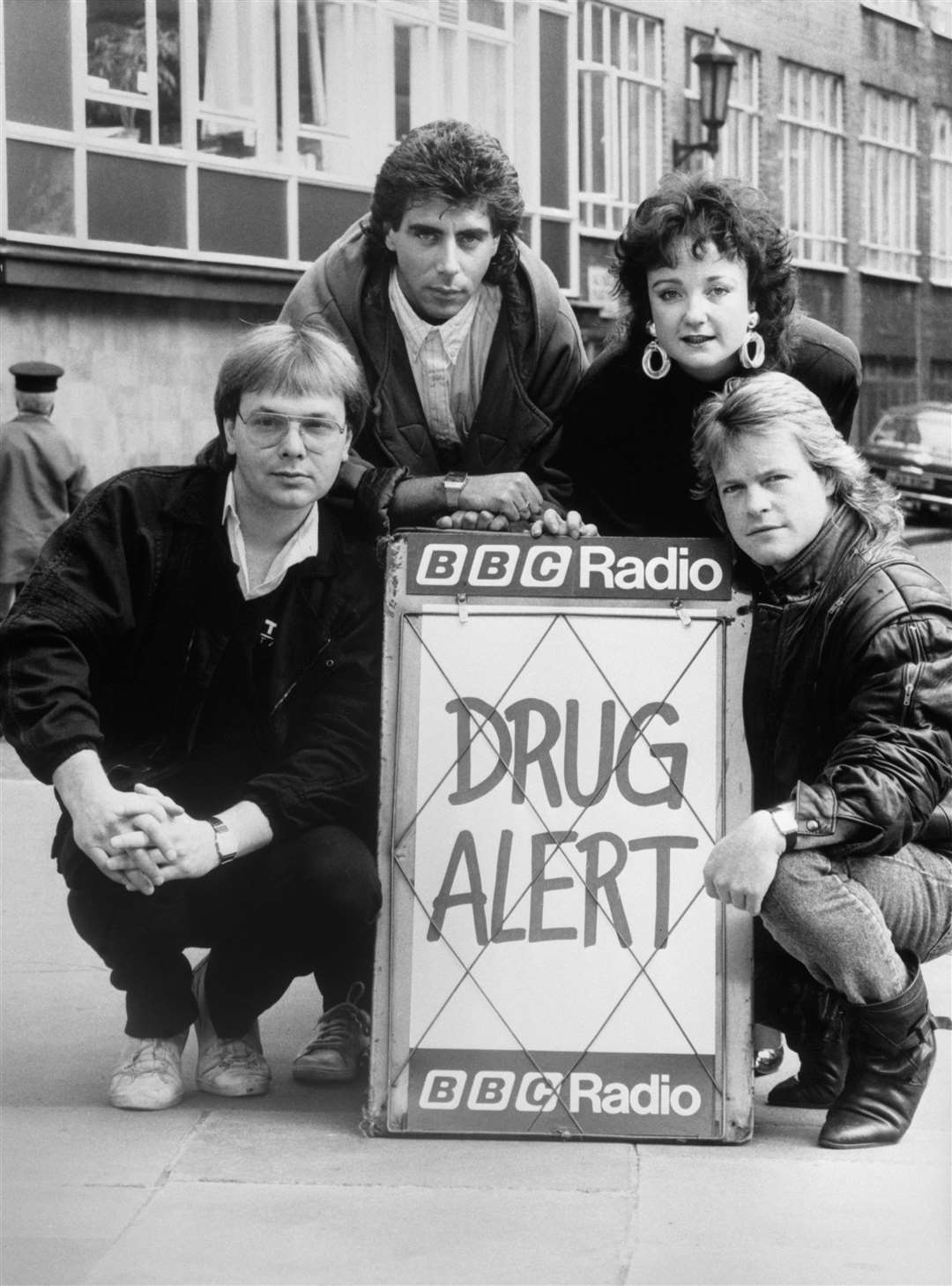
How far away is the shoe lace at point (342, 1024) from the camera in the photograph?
4.38m

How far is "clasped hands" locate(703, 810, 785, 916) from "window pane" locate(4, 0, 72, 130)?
1263 cm

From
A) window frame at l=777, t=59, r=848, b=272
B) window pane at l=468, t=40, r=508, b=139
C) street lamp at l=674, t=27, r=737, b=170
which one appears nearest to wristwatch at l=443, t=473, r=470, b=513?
street lamp at l=674, t=27, r=737, b=170

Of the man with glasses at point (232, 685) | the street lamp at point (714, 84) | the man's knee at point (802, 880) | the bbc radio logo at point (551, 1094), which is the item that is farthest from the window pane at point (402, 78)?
the man's knee at point (802, 880)

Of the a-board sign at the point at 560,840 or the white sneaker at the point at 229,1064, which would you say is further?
the white sneaker at the point at 229,1064

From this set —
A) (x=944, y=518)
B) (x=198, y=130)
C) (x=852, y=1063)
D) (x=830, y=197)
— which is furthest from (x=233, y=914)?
(x=830, y=197)

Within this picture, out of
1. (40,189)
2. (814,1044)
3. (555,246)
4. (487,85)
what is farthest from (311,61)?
(814,1044)

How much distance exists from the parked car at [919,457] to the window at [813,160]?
3812 millimetres

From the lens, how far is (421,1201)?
137 inches

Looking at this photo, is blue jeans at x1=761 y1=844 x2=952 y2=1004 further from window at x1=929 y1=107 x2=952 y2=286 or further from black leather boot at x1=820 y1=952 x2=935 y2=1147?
window at x1=929 y1=107 x2=952 y2=286

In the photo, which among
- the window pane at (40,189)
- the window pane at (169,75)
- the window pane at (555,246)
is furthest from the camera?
the window pane at (555,246)

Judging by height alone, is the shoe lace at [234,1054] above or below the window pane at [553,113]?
below

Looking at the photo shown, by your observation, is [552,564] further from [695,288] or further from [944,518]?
[944,518]

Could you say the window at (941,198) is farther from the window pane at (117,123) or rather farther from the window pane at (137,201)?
the window pane at (117,123)

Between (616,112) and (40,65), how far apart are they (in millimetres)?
10669
